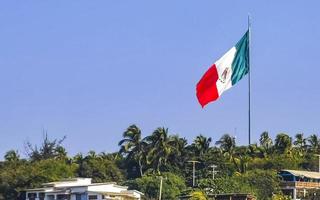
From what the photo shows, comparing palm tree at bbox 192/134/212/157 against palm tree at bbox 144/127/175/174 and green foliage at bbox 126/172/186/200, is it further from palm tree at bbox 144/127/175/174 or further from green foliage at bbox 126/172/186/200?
green foliage at bbox 126/172/186/200

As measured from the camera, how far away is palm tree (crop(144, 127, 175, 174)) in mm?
108312

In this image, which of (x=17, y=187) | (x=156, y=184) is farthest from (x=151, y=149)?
(x=17, y=187)

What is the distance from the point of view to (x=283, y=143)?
11338 centimetres

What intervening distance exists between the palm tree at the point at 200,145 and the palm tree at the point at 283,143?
10044 millimetres

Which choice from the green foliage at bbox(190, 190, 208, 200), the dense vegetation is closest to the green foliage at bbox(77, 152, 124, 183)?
the dense vegetation

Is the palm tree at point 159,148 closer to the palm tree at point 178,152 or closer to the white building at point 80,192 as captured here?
the palm tree at point 178,152

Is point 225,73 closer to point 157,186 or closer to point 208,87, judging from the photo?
point 208,87

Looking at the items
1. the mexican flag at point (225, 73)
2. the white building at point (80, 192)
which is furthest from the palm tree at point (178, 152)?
the mexican flag at point (225, 73)

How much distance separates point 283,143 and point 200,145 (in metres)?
12.1

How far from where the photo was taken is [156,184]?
311ft

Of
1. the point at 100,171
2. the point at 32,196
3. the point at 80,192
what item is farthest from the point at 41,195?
the point at 100,171

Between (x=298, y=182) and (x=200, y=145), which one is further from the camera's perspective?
(x=200, y=145)

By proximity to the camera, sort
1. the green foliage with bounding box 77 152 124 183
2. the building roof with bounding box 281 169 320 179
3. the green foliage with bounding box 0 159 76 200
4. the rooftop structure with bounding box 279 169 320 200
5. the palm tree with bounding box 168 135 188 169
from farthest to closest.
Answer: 1. the palm tree with bounding box 168 135 188 169
2. the green foliage with bounding box 77 152 124 183
3. the building roof with bounding box 281 169 320 179
4. the rooftop structure with bounding box 279 169 320 200
5. the green foliage with bounding box 0 159 76 200

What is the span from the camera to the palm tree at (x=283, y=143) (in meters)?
112
